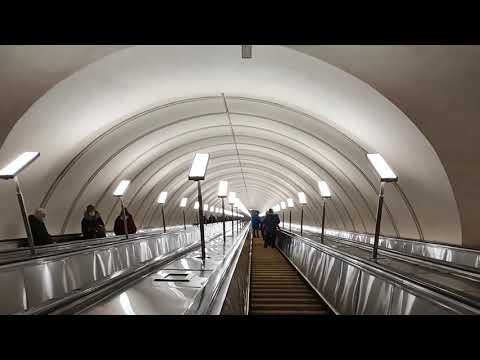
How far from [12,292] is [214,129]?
12.9 meters

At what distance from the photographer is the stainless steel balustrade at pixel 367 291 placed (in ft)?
11.8

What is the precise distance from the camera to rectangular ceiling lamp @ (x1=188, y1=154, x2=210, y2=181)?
6619mm

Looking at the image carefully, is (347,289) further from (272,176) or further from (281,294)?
(272,176)

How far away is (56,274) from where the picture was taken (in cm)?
649

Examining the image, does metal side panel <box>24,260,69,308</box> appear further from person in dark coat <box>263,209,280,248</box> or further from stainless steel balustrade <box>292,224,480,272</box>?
person in dark coat <box>263,209,280,248</box>

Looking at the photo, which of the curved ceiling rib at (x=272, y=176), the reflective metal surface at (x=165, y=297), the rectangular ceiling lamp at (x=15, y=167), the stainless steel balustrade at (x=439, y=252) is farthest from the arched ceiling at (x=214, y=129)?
the curved ceiling rib at (x=272, y=176)

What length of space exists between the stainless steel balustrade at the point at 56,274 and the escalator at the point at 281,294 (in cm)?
256

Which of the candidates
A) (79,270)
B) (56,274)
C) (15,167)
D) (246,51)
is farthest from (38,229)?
(246,51)

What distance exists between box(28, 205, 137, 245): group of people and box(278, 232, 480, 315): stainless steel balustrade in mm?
6447

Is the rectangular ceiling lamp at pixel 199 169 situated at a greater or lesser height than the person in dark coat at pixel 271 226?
greater

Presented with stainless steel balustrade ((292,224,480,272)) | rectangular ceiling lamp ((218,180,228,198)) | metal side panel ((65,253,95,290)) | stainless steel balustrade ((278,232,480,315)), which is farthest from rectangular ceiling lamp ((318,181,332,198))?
metal side panel ((65,253,95,290))

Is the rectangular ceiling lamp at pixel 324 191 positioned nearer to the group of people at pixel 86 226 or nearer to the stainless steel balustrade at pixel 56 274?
the stainless steel balustrade at pixel 56 274
